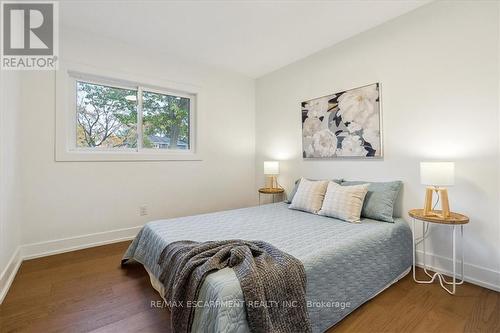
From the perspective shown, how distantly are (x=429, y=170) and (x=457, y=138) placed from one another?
0.47 meters

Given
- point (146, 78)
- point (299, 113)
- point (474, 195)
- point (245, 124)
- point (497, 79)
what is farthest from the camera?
point (245, 124)

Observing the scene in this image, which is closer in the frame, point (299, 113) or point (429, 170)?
point (429, 170)

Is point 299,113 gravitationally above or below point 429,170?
A: above

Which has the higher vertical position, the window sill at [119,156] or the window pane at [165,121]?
the window pane at [165,121]

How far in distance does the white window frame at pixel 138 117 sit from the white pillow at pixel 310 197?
1.63 metres

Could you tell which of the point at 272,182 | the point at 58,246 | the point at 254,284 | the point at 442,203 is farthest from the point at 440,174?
the point at 58,246

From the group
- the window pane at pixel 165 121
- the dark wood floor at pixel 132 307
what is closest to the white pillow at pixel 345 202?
the dark wood floor at pixel 132 307

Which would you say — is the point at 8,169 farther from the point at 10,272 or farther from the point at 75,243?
the point at 75,243

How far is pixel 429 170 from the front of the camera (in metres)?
1.85

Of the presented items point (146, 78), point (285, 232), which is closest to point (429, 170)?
point (285, 232)

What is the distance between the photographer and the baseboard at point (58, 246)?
77.7 inches

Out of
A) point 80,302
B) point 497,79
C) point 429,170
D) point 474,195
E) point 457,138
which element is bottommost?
point 80,302

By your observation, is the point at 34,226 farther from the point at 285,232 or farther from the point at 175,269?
the point at 285,232

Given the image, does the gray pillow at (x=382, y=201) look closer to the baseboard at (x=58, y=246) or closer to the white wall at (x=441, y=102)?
the white wall at (x=441, y=102)
